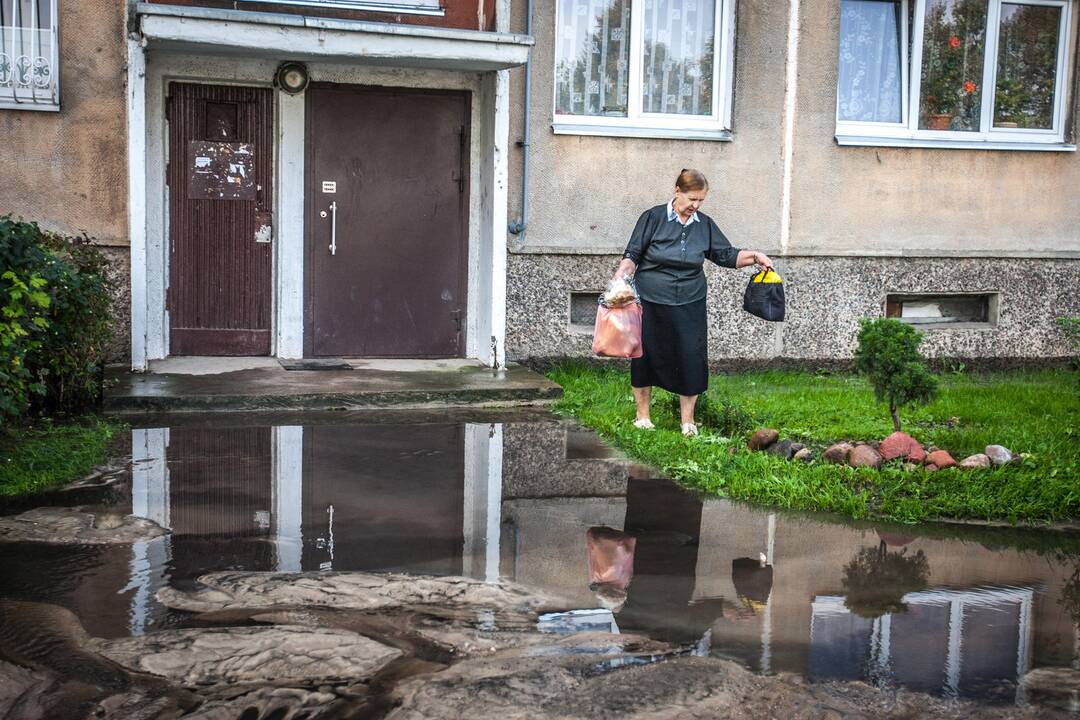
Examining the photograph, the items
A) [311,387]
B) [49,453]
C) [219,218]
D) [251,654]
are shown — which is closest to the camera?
[251,654]

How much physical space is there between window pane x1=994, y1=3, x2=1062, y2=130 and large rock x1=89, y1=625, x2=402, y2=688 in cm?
1014

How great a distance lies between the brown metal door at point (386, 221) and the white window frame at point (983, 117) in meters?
3.84

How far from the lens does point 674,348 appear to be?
827 centimetres

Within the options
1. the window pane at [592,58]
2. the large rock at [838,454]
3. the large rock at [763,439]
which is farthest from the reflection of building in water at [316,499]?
the window pane at [592,58]

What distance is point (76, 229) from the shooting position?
32.7 feet

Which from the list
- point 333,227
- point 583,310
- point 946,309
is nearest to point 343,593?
point 333,227

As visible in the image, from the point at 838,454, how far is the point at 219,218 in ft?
19.2

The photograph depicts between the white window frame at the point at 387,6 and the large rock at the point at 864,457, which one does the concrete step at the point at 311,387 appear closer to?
the large rock at the point at 864,457

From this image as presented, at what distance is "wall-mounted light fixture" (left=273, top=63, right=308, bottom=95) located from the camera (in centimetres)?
1047

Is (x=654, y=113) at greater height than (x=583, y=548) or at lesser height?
greater

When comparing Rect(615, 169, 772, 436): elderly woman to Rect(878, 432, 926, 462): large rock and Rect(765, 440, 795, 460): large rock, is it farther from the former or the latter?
Rect(878, 432, 926, 462): large rock

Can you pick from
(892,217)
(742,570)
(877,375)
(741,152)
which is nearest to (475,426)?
(877,375)

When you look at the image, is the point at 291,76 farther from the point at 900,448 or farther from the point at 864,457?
the point at 900,448

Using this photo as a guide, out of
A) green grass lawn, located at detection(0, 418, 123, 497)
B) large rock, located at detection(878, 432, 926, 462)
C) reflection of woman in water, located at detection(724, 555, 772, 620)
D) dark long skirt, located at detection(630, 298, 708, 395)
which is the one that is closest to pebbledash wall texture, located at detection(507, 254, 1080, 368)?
dark long skirt, located at detection(630, 298, 708, 395)
